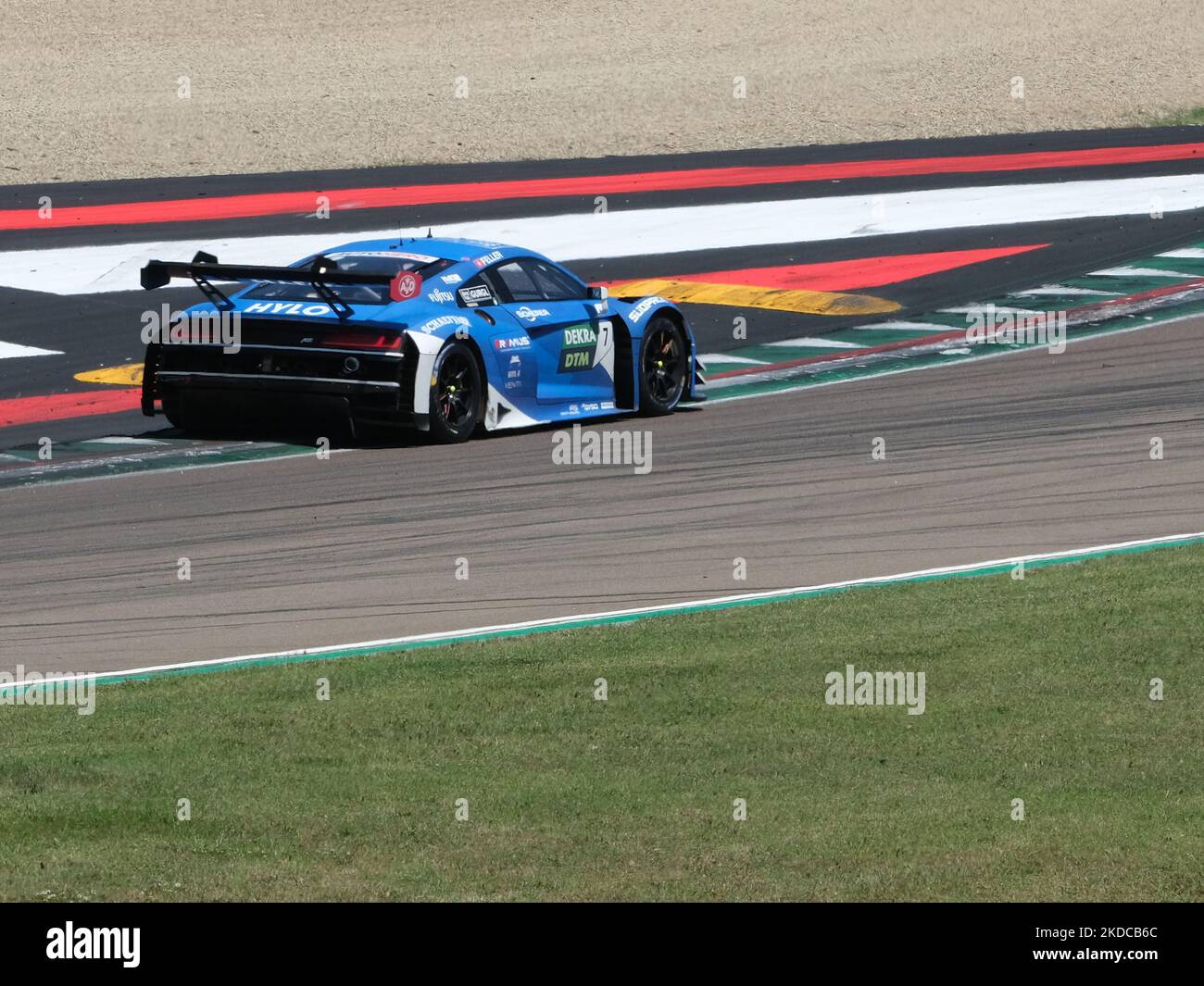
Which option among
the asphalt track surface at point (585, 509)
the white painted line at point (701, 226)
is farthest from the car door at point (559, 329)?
the white painted line at point (701, 226)

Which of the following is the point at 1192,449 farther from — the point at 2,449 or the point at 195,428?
the point at 2,449

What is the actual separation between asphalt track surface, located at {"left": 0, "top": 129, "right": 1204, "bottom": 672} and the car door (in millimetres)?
381

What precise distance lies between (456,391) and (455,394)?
1.0 inches

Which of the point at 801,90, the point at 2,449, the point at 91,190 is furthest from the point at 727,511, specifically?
the point at 801,90

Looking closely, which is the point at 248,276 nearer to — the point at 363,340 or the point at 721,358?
the point at 363,340

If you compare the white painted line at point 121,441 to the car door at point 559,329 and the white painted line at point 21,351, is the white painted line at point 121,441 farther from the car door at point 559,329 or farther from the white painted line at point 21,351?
the white painted line at point 21,351

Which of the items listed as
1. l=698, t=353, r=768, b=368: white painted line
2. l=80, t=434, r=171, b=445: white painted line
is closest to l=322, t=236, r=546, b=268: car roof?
l=80, t=434, r=171, b=445: white painted line

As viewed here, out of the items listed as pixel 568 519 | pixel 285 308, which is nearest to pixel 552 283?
pixel 285 308

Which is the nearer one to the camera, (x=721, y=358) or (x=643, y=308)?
(x=643, y=308)

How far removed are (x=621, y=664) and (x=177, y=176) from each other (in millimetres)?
21281

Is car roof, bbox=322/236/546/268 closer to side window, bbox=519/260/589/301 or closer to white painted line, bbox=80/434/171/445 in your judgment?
side window, bbox=519/260/589/301

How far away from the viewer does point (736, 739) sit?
7699 millimetres

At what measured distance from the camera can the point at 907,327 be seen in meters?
19.3

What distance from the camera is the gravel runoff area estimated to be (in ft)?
104
